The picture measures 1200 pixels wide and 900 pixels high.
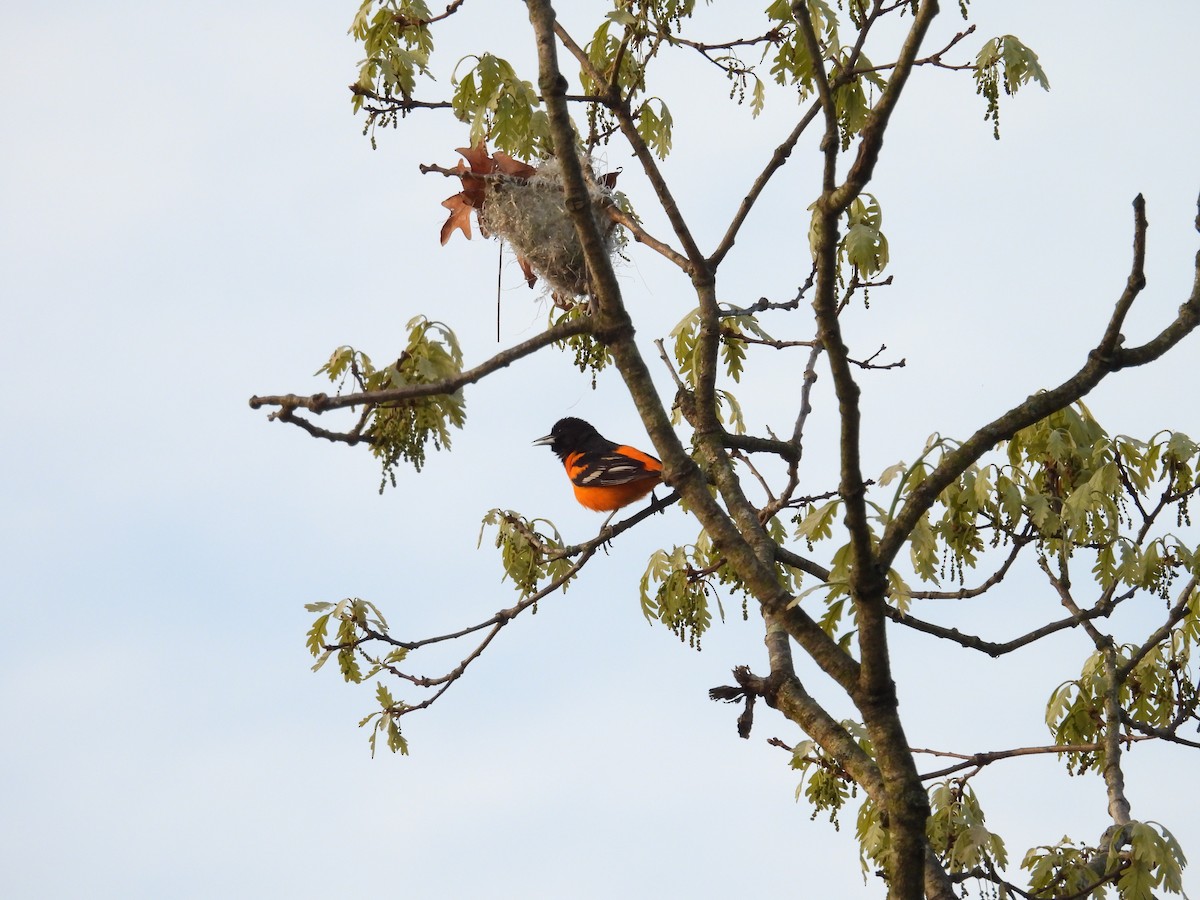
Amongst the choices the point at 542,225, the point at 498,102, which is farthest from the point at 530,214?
the point at 498,102

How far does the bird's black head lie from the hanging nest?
267 cm

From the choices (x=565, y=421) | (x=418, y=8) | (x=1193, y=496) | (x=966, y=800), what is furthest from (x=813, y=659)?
(x=565, y=421)

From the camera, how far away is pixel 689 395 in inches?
211

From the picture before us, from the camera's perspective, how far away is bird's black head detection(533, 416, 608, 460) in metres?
9.34

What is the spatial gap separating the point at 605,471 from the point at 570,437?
128 cm

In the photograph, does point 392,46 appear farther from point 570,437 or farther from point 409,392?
point 570,437

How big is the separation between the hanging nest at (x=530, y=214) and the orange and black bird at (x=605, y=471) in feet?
5.16

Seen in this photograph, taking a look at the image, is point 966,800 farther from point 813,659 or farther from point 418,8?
point 418,8

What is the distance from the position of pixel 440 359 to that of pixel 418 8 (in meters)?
2.35

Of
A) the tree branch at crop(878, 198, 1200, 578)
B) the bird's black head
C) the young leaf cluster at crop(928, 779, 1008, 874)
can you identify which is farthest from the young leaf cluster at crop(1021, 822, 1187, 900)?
the bird's black head

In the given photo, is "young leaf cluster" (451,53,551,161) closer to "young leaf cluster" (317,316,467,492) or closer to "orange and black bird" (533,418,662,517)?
"young leaf cluster" (317,316,467,492)

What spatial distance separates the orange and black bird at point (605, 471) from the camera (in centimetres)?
812

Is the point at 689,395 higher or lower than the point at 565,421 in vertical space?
lower

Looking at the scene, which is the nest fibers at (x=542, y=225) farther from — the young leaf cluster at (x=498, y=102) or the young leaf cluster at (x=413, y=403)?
the young leaf cluster at (x=413, y=403)
